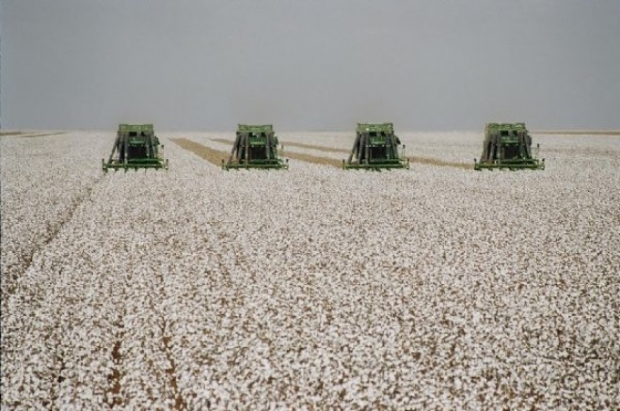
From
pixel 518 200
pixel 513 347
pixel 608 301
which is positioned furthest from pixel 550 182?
pixel 513 347

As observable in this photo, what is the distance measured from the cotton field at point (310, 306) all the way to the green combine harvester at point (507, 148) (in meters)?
14.1

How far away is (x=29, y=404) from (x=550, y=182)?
28801mm

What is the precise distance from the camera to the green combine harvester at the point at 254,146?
37719 mm

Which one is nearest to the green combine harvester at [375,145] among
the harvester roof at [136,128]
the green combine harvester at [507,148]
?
the green combine harvester at [507,148]

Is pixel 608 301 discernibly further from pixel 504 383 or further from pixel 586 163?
pixel 586 163

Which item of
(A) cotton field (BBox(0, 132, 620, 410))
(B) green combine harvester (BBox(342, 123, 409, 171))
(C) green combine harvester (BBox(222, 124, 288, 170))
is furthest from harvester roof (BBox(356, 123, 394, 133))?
(A) cotton field (BBox(0, 132, 620, 410))

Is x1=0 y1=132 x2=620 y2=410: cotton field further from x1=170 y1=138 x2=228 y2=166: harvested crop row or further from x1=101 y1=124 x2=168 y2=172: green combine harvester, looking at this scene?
x1=170 y1=138 x2=228 y2=166: harvested crop row

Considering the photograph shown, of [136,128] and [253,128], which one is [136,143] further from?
[253,128]

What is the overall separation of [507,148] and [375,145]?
27.9ft

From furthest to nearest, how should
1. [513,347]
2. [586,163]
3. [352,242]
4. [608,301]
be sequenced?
[586,163], [352,242], [608,301], [513,347]

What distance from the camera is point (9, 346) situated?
420 inches

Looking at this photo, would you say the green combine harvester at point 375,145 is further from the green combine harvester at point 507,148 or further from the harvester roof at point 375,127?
the green combine harvester at point 507,148

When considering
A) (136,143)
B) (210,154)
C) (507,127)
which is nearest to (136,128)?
(136,143)

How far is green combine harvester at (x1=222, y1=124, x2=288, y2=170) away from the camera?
124 ft
